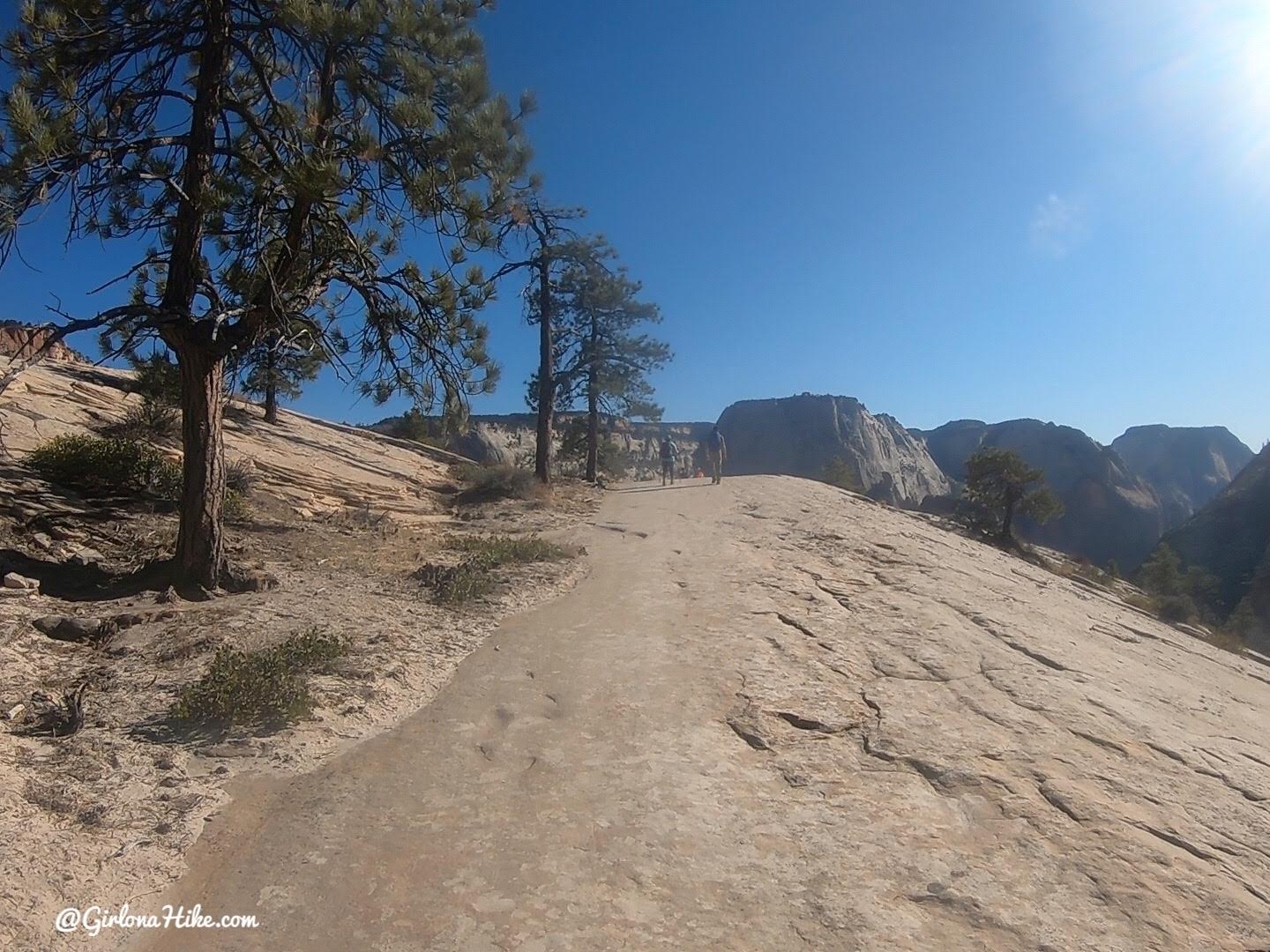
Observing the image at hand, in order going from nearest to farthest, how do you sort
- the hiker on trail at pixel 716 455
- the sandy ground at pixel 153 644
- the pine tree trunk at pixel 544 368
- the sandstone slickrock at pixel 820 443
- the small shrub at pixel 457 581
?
the sandy ground at pixel 153 644
the small shrub at pixel 457 581
the pine tree trunk at pixel 544 368
the hiker on trail at pixel 716 455
the sandstone slickrock at pixel 820 443

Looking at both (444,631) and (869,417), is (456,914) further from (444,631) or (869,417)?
(869,417)

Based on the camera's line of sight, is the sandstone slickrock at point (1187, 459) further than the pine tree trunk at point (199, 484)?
Yes

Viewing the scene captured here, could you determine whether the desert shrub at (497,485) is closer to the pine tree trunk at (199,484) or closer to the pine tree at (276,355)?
the pine tree at (276,355)

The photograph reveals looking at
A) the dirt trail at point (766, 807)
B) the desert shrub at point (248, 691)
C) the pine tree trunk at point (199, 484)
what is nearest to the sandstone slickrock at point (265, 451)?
the pine tree trunk at point (199, 484)

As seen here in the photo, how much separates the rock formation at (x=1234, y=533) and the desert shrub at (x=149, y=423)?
4401 cm

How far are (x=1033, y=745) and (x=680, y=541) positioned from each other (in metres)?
6.57

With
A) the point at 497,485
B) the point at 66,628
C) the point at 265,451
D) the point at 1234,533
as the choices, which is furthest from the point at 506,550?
the point at 1234,533

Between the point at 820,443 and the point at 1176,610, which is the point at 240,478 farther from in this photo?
the point at 820,443

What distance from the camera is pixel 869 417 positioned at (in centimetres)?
6975

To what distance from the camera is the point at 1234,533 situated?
140 feet

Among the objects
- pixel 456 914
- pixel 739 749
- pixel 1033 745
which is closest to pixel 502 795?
pixel 456 914

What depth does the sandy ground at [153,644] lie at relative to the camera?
3.20 metres

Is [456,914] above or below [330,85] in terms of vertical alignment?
below

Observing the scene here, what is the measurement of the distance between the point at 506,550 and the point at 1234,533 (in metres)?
50.0
